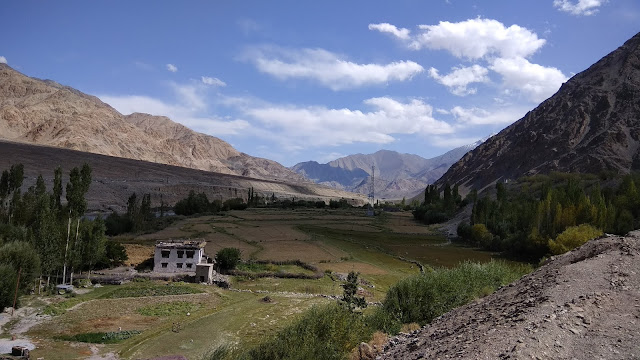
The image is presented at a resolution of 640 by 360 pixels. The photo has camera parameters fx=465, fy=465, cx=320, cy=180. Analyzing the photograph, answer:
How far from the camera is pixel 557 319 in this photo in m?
12.8

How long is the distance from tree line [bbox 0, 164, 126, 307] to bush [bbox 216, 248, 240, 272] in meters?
11.8

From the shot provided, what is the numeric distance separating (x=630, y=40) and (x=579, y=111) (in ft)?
146

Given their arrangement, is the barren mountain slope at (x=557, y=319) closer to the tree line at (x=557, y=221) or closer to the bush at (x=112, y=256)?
the tree line at (x=557, y=221)

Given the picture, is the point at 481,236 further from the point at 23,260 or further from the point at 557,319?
the point at 557,319

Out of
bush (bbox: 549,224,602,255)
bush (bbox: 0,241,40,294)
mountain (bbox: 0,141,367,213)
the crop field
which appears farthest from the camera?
mountain (bbox: 0,141,367,213)

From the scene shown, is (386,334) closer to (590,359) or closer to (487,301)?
(487,301)

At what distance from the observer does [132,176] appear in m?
188

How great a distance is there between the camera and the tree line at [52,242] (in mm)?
39156

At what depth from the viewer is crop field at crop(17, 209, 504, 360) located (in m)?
30.0

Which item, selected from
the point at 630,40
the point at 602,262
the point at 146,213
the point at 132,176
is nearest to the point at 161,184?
the point at 132,176

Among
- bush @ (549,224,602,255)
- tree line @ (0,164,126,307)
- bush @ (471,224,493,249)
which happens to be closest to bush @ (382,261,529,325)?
tree line @ (0,164,126,307)

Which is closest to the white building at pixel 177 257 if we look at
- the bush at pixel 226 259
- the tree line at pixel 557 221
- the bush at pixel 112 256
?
the bush at pixel 226 259

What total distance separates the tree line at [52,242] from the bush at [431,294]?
29302mm

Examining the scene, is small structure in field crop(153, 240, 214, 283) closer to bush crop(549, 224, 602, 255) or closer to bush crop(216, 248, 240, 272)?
bush crop(216, 248, 240, 272)
